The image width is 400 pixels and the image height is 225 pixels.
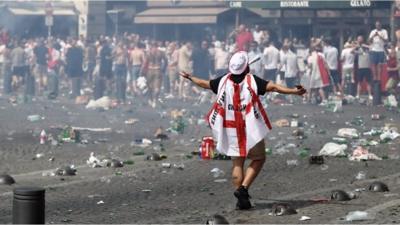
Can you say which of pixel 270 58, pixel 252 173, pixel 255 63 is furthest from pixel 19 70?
pixel 252 173

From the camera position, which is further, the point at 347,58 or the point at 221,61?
the point at 221,61

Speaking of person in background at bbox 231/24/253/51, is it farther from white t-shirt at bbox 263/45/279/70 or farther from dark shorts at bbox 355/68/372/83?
dark shorts at bbox 355/68/372/83

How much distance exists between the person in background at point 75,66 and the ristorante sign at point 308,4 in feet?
16.9

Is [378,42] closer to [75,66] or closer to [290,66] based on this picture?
[290,66]

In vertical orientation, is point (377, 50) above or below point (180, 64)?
above

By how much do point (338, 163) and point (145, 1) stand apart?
92.4ft

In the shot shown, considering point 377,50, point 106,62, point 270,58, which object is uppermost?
point 377,50

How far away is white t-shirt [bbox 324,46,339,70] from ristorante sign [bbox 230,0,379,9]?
3323 mm

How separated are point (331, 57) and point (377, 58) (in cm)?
119

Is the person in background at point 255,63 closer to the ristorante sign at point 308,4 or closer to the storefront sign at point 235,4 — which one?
the ristorante sign at point 308,4

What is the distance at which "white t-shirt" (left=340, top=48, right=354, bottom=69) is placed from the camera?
91.0 feet

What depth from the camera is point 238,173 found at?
9.79 m

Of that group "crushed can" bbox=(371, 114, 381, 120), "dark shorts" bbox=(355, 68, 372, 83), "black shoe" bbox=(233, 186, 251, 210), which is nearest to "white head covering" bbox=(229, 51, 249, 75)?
"black shoe" bbox=(233, 186, 251, 210)

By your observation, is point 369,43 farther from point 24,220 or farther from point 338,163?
point 24,220
